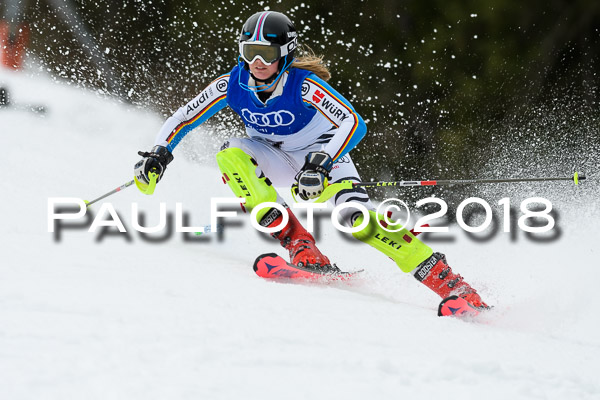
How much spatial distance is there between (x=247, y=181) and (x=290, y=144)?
1.45ft

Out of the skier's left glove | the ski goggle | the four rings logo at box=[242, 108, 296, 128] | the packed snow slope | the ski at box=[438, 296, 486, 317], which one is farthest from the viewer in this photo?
the four rings logo at box=[242, 108, 296, 128]

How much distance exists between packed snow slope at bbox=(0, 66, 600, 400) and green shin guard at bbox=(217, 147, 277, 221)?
375mm

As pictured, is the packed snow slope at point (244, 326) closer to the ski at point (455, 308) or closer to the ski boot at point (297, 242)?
the ski at point (455, 308)

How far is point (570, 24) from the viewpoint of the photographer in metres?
8.51

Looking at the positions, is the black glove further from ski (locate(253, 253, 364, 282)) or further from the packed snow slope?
ski (locate(253, 253, 364, 282))

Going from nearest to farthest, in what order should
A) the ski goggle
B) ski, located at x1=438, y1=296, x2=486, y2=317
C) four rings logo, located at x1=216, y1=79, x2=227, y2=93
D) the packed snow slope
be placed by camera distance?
the packed snow slope, ski, located at x1=438, y1=296, x2=486, y2=317, the ski goggle, four rings logo, located at x1=216, y1=79, x2=227, y2=93

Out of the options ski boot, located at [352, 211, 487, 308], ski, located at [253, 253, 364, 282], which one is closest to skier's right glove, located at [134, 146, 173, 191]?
ski, located at [253, 253, 364, 282]

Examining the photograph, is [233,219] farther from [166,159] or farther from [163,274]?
[163,274]

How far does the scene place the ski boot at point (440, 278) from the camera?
10.00 feet

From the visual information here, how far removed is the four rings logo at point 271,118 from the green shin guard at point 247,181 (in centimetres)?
20

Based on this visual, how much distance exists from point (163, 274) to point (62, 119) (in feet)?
18.7

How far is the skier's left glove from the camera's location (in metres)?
3.04

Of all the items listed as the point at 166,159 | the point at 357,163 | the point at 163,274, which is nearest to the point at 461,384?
the point at 163,274

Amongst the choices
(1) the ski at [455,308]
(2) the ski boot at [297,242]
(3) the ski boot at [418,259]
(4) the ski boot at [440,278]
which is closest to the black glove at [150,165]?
(2) the ski boot at [297,242]
